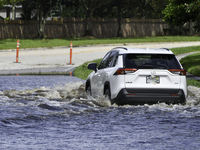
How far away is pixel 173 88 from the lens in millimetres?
11742

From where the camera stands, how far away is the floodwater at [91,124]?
328 inches

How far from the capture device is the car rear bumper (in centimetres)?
1164

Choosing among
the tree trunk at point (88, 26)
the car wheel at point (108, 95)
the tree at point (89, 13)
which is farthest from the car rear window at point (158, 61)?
the tree trunk at point (88, 26)

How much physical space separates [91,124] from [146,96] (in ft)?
6.41

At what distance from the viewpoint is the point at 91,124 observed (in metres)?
10.2

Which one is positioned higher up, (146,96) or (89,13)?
(89,13)

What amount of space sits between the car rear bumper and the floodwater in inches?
7.7

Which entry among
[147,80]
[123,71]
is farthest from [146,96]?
[123,71]

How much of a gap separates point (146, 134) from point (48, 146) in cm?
185

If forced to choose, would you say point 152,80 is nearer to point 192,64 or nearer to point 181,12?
point 181,12

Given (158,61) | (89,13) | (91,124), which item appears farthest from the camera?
(89,13)

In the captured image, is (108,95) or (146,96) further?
(108,95)

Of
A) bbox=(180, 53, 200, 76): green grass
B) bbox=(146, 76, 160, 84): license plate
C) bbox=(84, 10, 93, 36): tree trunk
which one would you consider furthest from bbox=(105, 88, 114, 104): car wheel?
bbox=(84, 10, 93, 36): tree trunk

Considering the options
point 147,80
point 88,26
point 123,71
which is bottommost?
point 147,80
